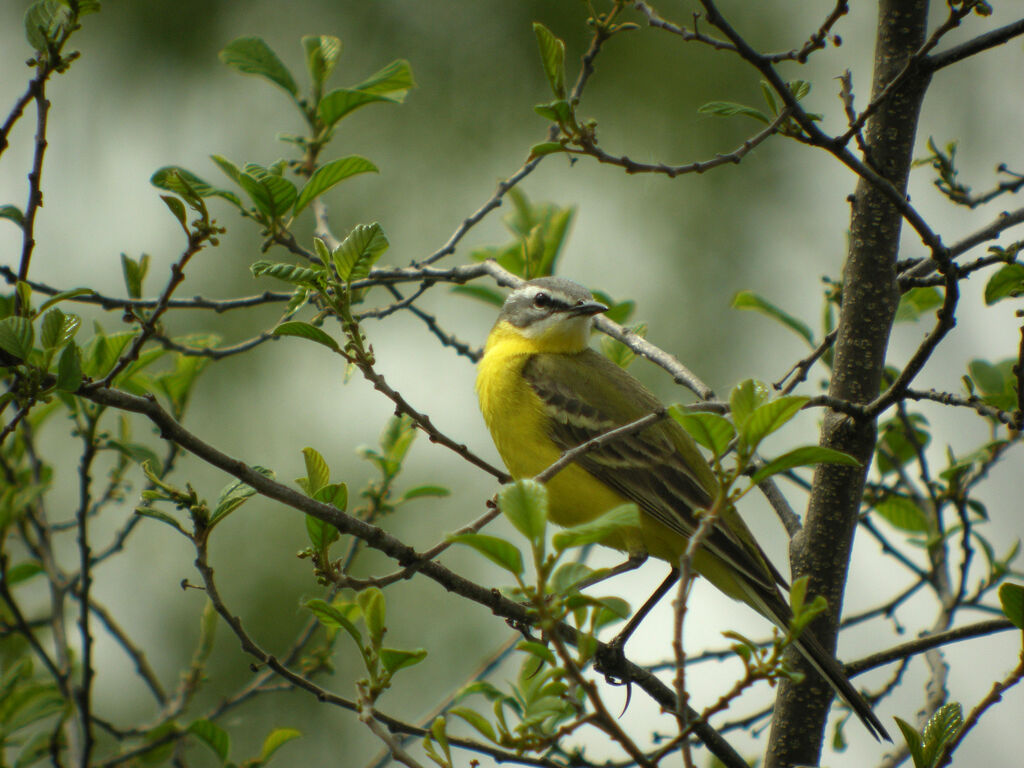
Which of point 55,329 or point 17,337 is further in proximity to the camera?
point 55,329

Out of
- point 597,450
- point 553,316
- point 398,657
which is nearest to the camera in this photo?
point 398,657

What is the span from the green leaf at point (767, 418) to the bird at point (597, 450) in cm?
198

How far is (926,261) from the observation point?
12.1 ft

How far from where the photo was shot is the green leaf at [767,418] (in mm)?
2283

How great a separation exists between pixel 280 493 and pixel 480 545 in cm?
59

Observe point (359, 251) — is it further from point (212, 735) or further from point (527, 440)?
point (527, 440)

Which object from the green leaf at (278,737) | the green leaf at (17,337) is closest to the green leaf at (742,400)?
the green leaf at (17,337)

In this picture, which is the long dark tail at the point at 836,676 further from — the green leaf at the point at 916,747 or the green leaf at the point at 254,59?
the green leaf at the point at 254,59

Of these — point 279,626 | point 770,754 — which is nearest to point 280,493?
point 770,754

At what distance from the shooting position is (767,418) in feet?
7.70

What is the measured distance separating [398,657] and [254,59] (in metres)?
2.82

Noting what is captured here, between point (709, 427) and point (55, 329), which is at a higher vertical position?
point (709, 427)

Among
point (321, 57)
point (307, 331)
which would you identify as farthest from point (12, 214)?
point (321, 57)

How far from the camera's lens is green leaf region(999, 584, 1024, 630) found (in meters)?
2.43
